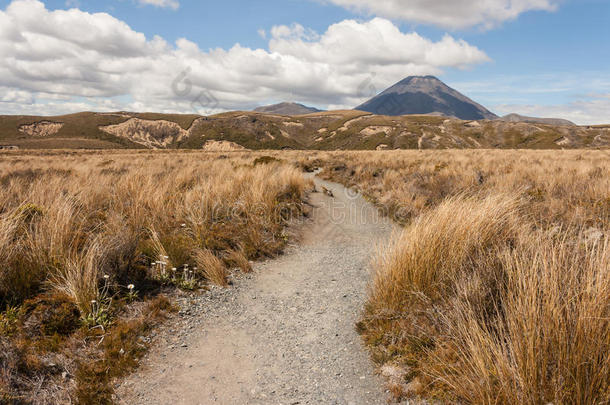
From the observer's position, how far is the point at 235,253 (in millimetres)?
5590

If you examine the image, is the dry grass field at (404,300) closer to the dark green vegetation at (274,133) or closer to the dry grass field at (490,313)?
the dry grass field at (490,313)

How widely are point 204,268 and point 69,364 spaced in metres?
2.26

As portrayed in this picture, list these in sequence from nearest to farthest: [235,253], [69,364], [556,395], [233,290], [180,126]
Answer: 1. [556,395]
2. [69,364]
3. [233,290]
4. [235,253]
5. [180,126]

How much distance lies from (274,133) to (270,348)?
12435 cm

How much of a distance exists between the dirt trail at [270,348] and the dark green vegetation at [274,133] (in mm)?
94204

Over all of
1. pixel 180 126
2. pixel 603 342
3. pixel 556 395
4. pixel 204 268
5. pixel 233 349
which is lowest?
pixel 233 349

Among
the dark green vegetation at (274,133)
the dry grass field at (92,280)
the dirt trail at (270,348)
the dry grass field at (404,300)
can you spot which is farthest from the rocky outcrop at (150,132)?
the dirt trail at (270,348)

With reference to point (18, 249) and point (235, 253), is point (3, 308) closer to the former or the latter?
point (18, 249)

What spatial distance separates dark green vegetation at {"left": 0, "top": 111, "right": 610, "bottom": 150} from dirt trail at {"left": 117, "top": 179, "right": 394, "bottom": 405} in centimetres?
9420

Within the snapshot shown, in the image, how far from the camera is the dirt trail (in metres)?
2.78

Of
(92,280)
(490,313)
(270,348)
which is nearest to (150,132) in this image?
(92,280)

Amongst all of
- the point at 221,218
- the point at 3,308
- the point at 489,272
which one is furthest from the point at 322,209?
the point at 3,308

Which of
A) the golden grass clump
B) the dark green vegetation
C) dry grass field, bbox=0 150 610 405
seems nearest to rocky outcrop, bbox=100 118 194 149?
the dark green vegetation

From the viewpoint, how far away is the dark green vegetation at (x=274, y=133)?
92188 millimetres
